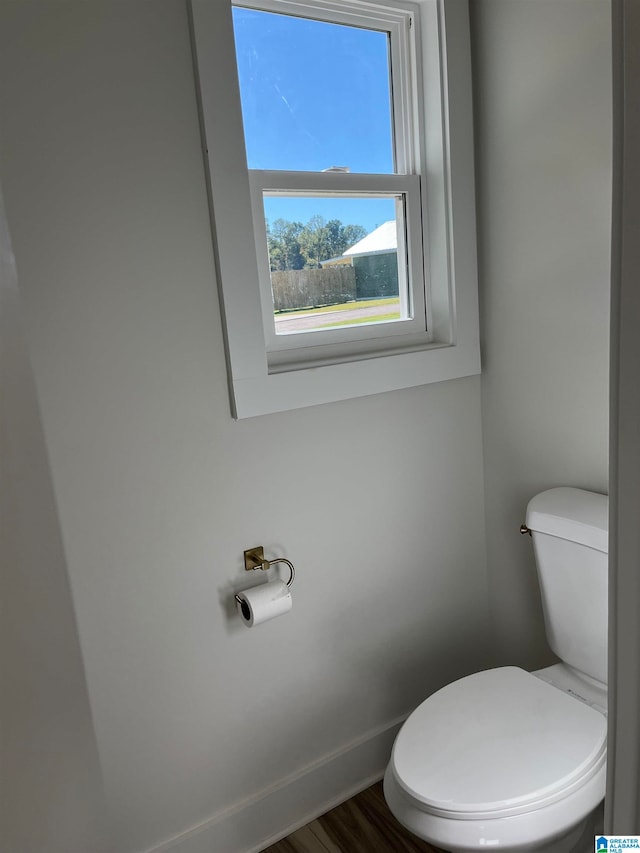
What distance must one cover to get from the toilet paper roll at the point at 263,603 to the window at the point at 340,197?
418mm

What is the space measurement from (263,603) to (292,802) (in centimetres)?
63

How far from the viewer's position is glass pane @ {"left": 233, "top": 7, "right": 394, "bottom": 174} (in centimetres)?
140

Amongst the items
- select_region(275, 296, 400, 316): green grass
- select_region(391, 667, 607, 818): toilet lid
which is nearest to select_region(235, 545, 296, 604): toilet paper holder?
select_region(391, 667, 607, 818): toilet lid

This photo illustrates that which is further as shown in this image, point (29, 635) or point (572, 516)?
point (572, 516)

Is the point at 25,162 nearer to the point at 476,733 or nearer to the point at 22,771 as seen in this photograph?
the point at 22,771

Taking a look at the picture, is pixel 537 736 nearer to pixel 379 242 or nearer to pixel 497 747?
pixel 497 747

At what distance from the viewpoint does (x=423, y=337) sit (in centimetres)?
173

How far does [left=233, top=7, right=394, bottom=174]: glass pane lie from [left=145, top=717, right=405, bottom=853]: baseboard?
5.14 feet

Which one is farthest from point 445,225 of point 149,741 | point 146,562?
point 149,741

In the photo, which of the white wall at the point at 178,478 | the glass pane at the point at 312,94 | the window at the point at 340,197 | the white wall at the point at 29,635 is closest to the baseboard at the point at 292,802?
the white wall at the point at 178,478

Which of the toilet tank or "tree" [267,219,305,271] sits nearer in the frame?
the toilet tank

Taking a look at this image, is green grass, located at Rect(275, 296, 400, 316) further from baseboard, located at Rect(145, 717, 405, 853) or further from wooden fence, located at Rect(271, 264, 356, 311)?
baseboard, located at Rect(145, 717, 405, 853)

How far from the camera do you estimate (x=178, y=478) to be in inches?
52.6

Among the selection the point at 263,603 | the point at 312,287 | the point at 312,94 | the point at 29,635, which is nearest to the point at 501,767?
the point at 263,603
